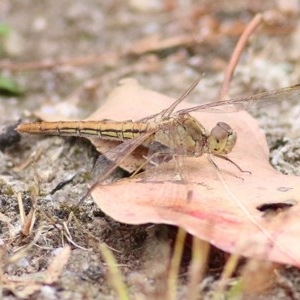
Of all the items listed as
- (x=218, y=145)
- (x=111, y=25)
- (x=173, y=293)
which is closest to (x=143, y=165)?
(x=218, y=145)

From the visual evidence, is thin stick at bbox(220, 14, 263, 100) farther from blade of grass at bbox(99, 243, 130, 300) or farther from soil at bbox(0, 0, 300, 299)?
blade of grass at bbox(99, 243, 130, 300)

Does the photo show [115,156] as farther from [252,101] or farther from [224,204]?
[252,101]

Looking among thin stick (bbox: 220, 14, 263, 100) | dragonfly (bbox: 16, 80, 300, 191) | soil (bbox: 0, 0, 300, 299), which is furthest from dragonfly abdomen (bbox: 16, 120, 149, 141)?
thin stick (bbox: 220, 14, 263, 100)

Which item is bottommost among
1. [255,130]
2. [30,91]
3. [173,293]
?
[173,293]

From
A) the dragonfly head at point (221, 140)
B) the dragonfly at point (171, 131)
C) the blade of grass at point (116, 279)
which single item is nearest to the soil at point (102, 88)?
the blade of grass at point (116, 279)

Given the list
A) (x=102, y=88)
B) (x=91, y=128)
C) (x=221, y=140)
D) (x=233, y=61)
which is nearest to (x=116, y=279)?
(x=221, y=140)

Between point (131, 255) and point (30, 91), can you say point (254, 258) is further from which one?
point (30, 91)
